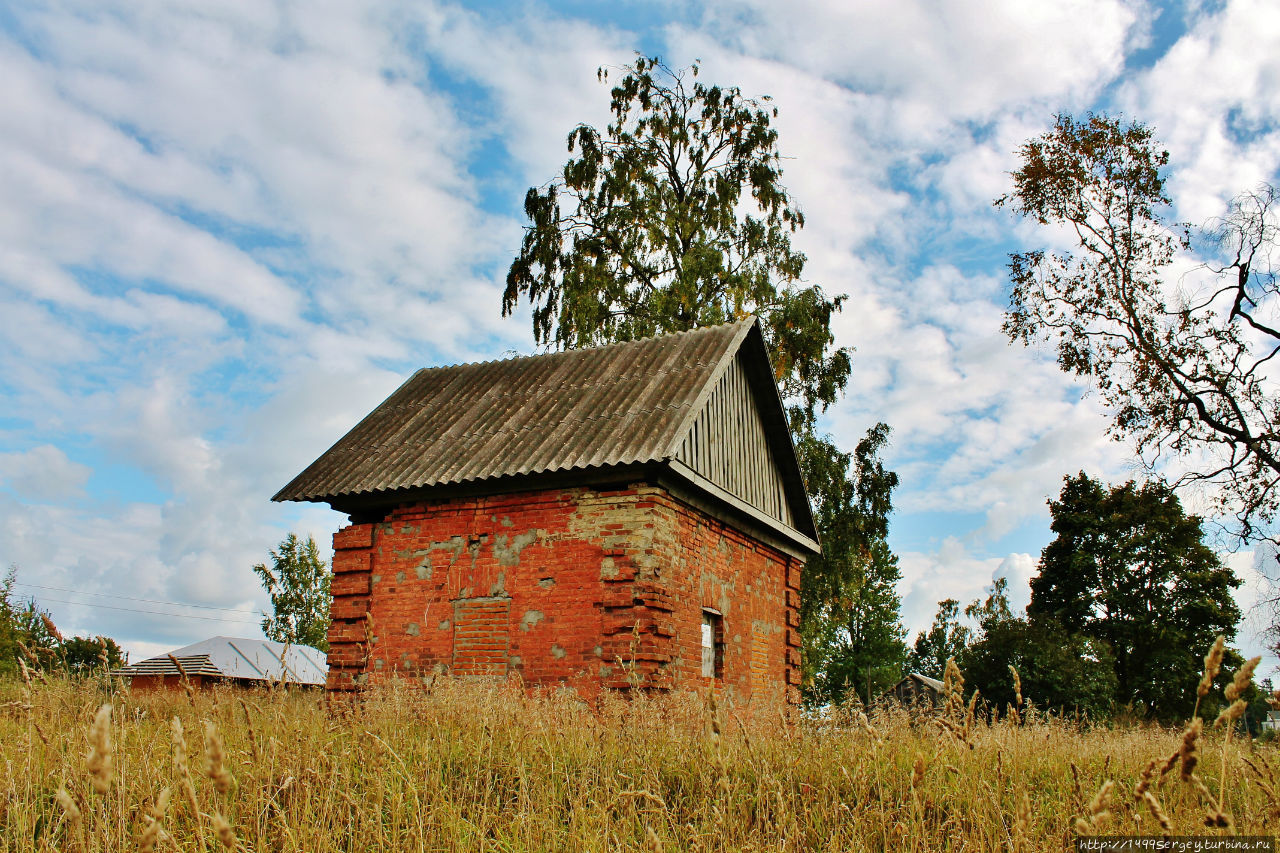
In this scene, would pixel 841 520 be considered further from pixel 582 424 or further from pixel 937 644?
pixel 937 644

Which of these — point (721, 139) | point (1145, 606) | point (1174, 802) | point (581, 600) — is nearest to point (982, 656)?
point (1145, 606)

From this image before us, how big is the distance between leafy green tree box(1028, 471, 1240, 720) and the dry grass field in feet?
87.2

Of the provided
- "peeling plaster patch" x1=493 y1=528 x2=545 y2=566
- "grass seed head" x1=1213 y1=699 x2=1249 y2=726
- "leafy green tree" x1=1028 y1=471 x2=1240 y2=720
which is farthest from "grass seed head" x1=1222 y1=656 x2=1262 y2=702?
"leafy green tree" x1=1028 y1=471 x2=1240 y2=720

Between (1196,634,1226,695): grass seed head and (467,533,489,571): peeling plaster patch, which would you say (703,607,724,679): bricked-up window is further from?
(1196,634,1226,695): grass seed head

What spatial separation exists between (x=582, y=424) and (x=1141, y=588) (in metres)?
28.6

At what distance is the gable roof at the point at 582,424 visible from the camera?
1041 centimetres

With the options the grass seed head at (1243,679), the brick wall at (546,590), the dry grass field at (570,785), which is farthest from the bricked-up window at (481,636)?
the grass seed head at (1243,679)

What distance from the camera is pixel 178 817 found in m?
4.24

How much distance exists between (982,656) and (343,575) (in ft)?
63.7

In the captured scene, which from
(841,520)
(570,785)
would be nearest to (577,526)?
(570,785)

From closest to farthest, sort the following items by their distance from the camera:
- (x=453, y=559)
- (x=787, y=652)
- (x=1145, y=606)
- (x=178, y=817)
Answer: (x=178, y=817) → (x=453, y=559) → (x=787, y=652) → (x=1145, y=606)

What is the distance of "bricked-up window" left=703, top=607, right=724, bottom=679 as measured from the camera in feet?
36.4

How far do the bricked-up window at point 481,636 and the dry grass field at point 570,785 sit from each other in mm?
3744

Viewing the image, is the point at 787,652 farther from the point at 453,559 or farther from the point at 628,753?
the point at 628,753
